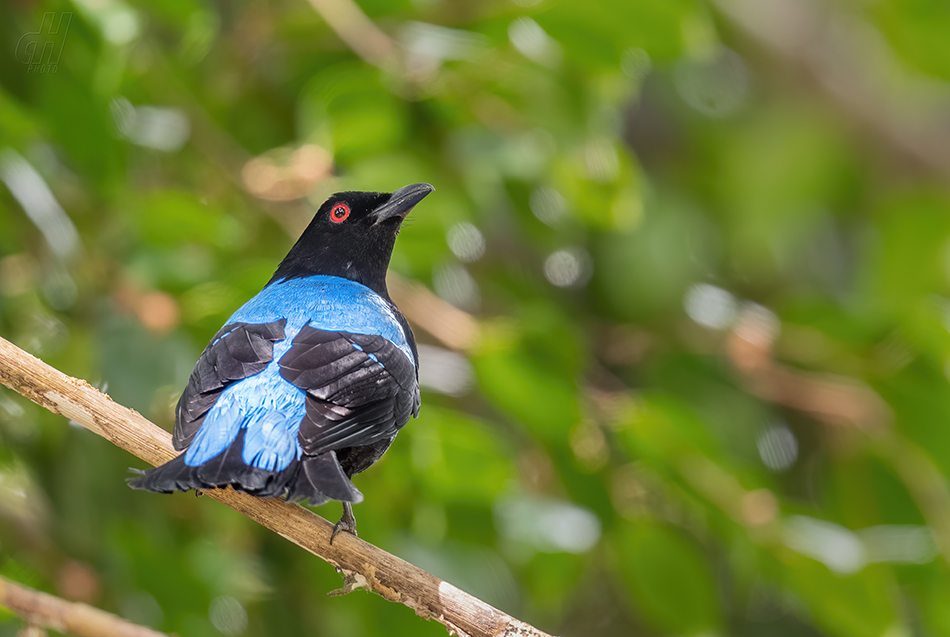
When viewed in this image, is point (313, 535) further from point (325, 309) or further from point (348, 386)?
point (325, 309)

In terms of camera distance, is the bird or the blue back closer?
the bird

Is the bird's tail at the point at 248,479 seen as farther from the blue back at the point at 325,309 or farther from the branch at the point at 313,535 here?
the blue back at the point at 325,309

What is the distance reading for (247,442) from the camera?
5.68ft

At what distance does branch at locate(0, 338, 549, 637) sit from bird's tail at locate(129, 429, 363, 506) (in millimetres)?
197

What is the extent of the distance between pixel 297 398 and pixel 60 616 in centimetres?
76

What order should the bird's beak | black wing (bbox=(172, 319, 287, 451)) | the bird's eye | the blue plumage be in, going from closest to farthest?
the blue plumage < black wing (bbox=(172, 319, 287, 451)) < the bird's beak < the bird's eye

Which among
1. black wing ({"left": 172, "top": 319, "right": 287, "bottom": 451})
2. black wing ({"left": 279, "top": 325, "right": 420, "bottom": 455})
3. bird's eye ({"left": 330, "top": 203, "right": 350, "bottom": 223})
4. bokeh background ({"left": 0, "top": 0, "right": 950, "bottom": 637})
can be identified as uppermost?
black wing ({"left": 279, "top": 325, "right": 420, "bottom": 455})

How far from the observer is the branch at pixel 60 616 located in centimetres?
214

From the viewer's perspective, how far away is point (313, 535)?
1857mm

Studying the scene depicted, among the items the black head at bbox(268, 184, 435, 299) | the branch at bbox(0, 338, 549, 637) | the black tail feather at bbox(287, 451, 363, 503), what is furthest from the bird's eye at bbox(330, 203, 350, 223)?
the black tail feather at bbox(287, 451, 363, 503)

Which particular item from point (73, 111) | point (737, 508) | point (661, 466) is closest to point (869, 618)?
point (737, 508)

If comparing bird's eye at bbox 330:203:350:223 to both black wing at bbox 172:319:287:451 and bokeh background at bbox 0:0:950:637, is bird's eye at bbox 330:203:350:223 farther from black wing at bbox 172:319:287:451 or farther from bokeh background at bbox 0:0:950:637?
black wing at bbox 172:319:287:451

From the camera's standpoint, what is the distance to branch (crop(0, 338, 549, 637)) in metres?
1.84

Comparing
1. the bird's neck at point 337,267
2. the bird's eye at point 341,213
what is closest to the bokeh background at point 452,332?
the bird's neck at point 337,267
